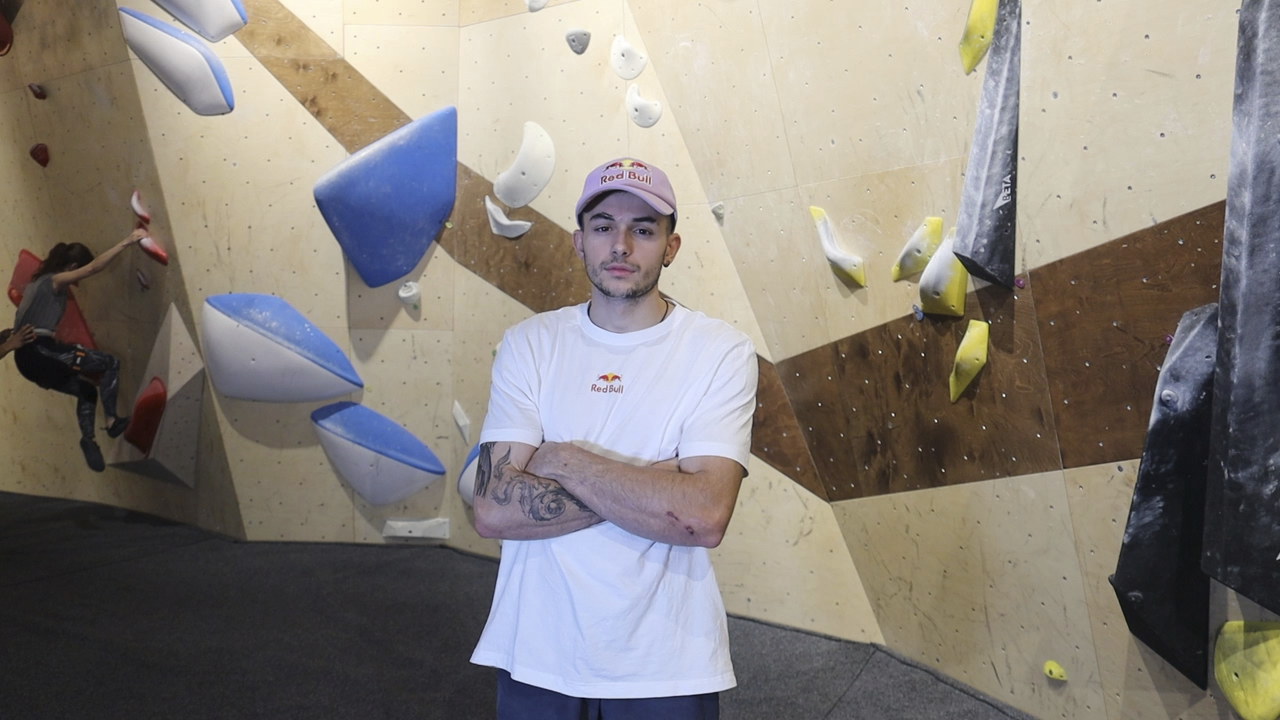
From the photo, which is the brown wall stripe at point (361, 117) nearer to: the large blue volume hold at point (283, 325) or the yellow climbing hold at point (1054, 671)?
the large blue volume hold at point (283, 325)

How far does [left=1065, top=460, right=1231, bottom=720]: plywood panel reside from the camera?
1.95m

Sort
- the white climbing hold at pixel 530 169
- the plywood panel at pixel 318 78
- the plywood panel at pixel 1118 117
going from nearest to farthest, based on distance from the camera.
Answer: the plywood panel at pixel 1118 117, the white climbing hold at pixel 530 169, the plywood panel at pixel 318 78

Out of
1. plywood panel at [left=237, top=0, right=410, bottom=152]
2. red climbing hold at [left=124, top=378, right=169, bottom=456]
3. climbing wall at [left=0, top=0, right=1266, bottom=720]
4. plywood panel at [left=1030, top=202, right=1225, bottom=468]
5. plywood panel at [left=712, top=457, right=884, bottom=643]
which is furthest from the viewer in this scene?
red climbing hold at [left=124, top=378, right=169, bottom=456]

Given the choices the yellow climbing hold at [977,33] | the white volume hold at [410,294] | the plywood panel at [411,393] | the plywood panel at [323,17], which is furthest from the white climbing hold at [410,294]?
the yellow climbing hold at [977,33]

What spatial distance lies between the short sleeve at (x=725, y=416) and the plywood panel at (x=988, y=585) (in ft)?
3.65

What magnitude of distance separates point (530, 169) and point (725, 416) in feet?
7.17

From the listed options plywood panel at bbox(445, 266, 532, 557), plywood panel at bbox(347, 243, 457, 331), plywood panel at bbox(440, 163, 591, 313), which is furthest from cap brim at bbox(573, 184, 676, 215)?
plywood panel at bbox(347, 243, 457, 331)

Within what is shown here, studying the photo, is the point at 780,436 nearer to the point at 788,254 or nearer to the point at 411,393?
the point at 788,254

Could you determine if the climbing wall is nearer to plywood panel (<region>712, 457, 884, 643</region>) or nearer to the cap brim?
plywood panel (<region>712, 457, 884, 643</region>)

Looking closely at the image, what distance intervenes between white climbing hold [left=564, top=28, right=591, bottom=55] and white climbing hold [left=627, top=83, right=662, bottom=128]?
0.79 ft

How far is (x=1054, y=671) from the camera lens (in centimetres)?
223

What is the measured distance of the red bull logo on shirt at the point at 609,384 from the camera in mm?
1334

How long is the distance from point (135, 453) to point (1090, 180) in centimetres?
→ 364

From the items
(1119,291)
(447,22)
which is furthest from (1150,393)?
(447,22)
